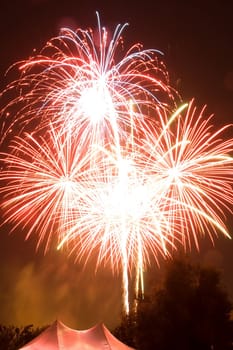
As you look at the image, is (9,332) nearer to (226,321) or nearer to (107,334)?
(107,334)

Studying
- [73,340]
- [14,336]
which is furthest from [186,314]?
[14,336]

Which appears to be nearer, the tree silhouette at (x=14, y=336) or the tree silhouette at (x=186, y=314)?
the tree silhouette at (x=186, y=314)

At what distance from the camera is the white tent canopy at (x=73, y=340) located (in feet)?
77.3

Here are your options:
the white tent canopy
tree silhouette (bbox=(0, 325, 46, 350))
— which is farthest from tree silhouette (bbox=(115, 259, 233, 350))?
tree silhouette (bbox=(0, 325, 46, 350))

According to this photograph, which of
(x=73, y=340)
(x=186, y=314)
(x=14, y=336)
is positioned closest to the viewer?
(x=186, y=314)

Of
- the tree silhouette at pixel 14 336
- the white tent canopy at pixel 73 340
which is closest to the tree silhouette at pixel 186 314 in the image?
the white tent canopy at pixel 73 340

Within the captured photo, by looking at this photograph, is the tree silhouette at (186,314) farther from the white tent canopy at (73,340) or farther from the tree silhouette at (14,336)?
the tree silhouette at (14,336)

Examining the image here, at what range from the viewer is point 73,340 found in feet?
79.2

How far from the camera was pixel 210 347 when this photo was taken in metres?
23.3

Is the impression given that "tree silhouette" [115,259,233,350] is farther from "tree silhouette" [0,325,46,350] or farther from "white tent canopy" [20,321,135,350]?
"tree silhouette" [0,325,46,350]

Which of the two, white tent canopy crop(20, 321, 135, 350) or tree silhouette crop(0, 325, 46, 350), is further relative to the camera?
tree silhouette crop(0, 325, 46, 350)

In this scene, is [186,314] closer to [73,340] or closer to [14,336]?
[73,340]

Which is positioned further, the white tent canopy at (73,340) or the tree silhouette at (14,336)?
the tree silhouette at (14,336)

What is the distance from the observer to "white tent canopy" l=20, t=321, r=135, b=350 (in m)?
23.6
